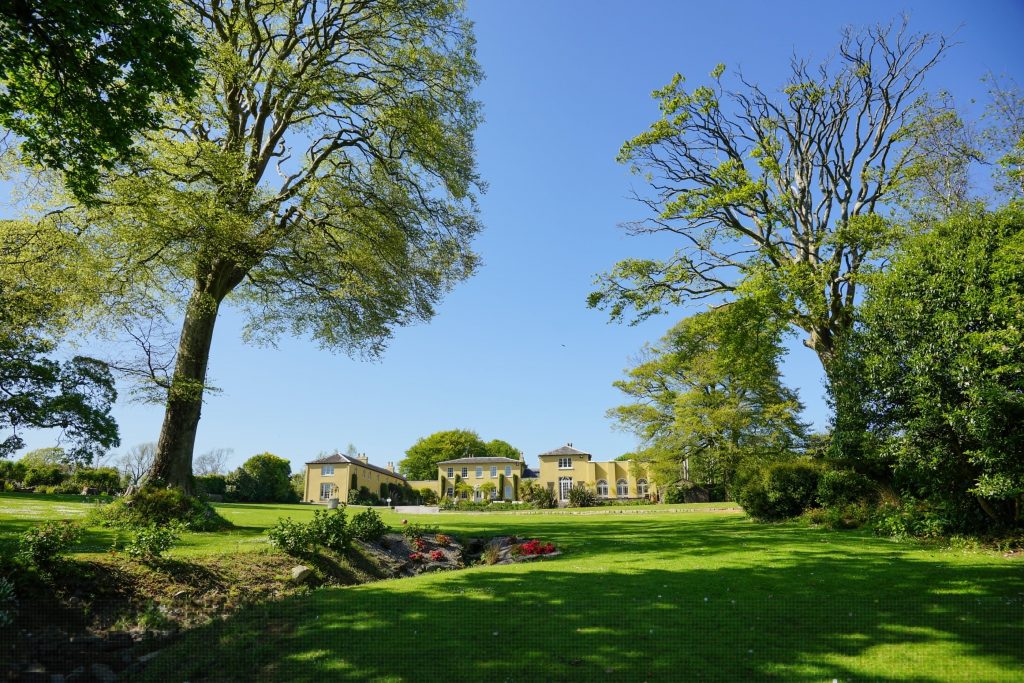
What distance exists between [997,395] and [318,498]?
63.0 m

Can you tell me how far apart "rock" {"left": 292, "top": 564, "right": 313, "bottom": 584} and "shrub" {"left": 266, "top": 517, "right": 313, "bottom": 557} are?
853mm

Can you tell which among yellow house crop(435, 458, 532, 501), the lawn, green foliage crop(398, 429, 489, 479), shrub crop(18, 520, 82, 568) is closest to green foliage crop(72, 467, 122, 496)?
yellow house crop(435, 458, 532, 501)

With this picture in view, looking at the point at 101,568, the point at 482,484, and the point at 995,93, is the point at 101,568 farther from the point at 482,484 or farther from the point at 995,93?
the point at 482,484

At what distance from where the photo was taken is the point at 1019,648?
605 centimetres

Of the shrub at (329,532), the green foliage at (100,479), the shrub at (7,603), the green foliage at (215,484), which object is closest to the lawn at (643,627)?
the shrub at (7,603)

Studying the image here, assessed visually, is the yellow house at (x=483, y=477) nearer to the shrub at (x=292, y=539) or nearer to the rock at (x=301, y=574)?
the shrub at (x=292, y=539)

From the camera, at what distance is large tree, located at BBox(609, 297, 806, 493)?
863 inches

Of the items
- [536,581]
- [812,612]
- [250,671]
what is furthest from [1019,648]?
[250,671]

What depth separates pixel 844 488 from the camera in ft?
61.1

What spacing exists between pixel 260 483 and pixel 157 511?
142ft

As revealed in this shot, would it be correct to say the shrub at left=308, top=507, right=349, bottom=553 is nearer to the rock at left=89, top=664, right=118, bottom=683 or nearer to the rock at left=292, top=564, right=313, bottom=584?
the rock at left=292, top=564, right=313, bottom=584

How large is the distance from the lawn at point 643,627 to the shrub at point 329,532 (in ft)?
7.16

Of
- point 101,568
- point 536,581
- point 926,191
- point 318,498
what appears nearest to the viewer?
point 101,568

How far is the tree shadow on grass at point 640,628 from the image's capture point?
5.50 m
